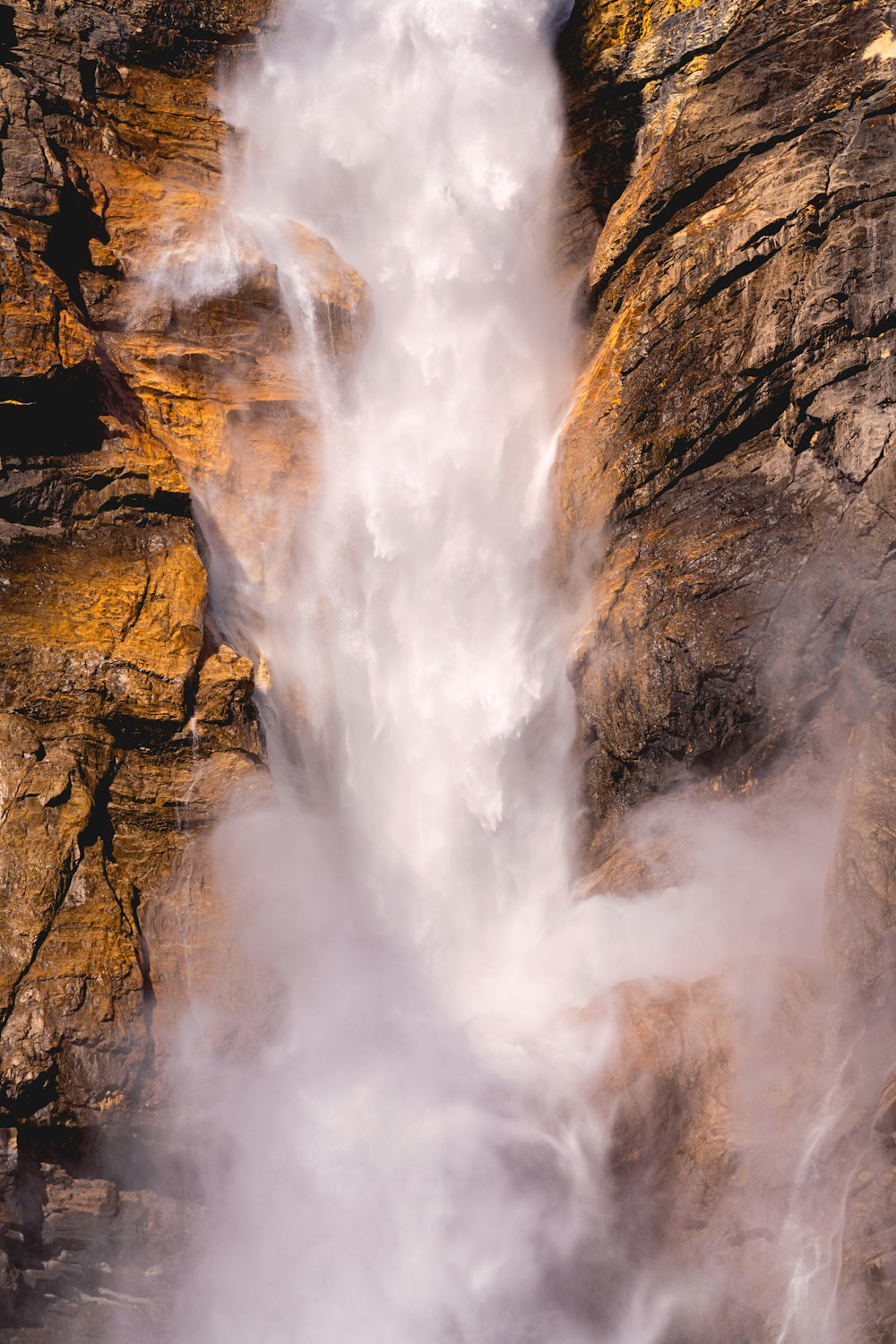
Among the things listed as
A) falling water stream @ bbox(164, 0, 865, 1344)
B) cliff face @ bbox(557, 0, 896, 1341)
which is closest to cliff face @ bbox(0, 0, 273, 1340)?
falling water stream @ bbox(164, 0, 865, 1344)

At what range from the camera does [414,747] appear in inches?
500

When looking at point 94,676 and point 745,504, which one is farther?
point 745,504

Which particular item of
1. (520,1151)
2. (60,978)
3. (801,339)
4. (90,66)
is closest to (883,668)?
(801,339)

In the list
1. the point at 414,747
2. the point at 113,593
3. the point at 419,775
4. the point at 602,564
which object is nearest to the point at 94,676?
the point at 113,593

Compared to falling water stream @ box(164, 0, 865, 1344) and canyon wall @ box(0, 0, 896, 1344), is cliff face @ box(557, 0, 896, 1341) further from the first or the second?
falling water stream @ box(164, 0, 865, 1344)

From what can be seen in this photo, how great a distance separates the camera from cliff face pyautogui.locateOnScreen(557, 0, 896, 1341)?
859 cm

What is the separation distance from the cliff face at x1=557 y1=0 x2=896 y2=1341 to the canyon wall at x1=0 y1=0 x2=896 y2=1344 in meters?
0.04

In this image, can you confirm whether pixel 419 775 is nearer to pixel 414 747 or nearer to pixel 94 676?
pixel 414 747

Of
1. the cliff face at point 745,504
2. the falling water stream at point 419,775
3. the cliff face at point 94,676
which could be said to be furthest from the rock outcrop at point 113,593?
the cliff face at point 745,504

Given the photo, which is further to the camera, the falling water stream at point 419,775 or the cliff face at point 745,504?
the falling water stream at point 419,775

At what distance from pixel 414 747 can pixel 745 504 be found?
5.46 meters

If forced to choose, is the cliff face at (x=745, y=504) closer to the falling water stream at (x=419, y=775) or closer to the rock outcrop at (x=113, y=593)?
the falling water stream at (x=419, y=775)

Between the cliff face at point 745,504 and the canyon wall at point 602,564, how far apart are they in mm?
39

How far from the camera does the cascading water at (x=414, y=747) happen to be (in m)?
8.80
